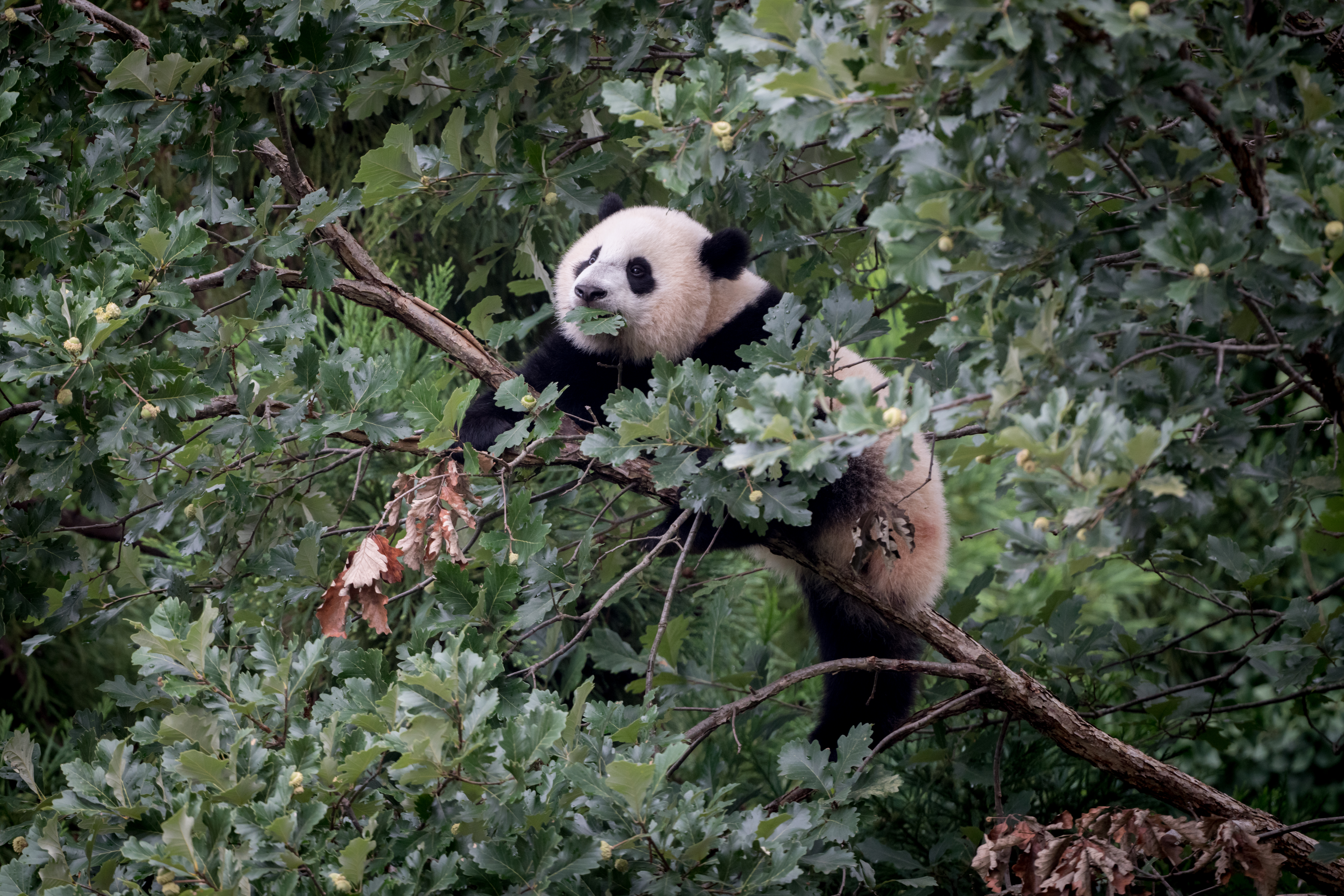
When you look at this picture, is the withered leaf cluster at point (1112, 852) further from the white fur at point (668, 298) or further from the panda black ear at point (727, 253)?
the panda black ear at point (727, 253)

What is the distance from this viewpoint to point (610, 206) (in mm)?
3156

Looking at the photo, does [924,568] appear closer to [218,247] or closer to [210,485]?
[210,485]

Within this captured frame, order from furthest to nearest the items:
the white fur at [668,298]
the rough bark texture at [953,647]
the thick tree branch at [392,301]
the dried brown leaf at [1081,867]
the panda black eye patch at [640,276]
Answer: the panda black eye patch at [640,276], the white fur at [668,298], the thick tree branch at [392,301], the rough bark texture at [953,647], the dried brown leaf at [1081,867]

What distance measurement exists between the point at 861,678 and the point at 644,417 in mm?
1342

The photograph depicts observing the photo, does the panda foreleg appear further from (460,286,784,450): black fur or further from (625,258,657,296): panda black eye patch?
(625,258,657,296): panda black eye patch

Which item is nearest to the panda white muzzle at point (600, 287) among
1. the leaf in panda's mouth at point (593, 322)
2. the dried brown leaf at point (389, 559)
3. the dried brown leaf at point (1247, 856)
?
the leaf in panda's mouth at point (593, 322)

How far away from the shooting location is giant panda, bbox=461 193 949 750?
2568 millimetres

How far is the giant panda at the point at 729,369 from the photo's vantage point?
8.43ft

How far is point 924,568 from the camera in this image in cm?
261

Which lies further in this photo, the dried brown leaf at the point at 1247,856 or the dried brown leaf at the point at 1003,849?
the dried brown leaf at the point at 1003,849

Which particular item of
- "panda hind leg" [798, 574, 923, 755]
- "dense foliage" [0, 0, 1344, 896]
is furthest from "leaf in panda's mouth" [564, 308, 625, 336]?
"panda hind leg" [798, 574, 923, 755]

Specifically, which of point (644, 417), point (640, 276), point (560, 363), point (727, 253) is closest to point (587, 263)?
point (640, 276)

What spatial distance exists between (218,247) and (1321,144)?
3.59 m

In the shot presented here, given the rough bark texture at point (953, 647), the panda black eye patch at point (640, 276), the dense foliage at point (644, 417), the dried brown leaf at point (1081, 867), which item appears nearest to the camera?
the dense foliage at point (644, 417)
